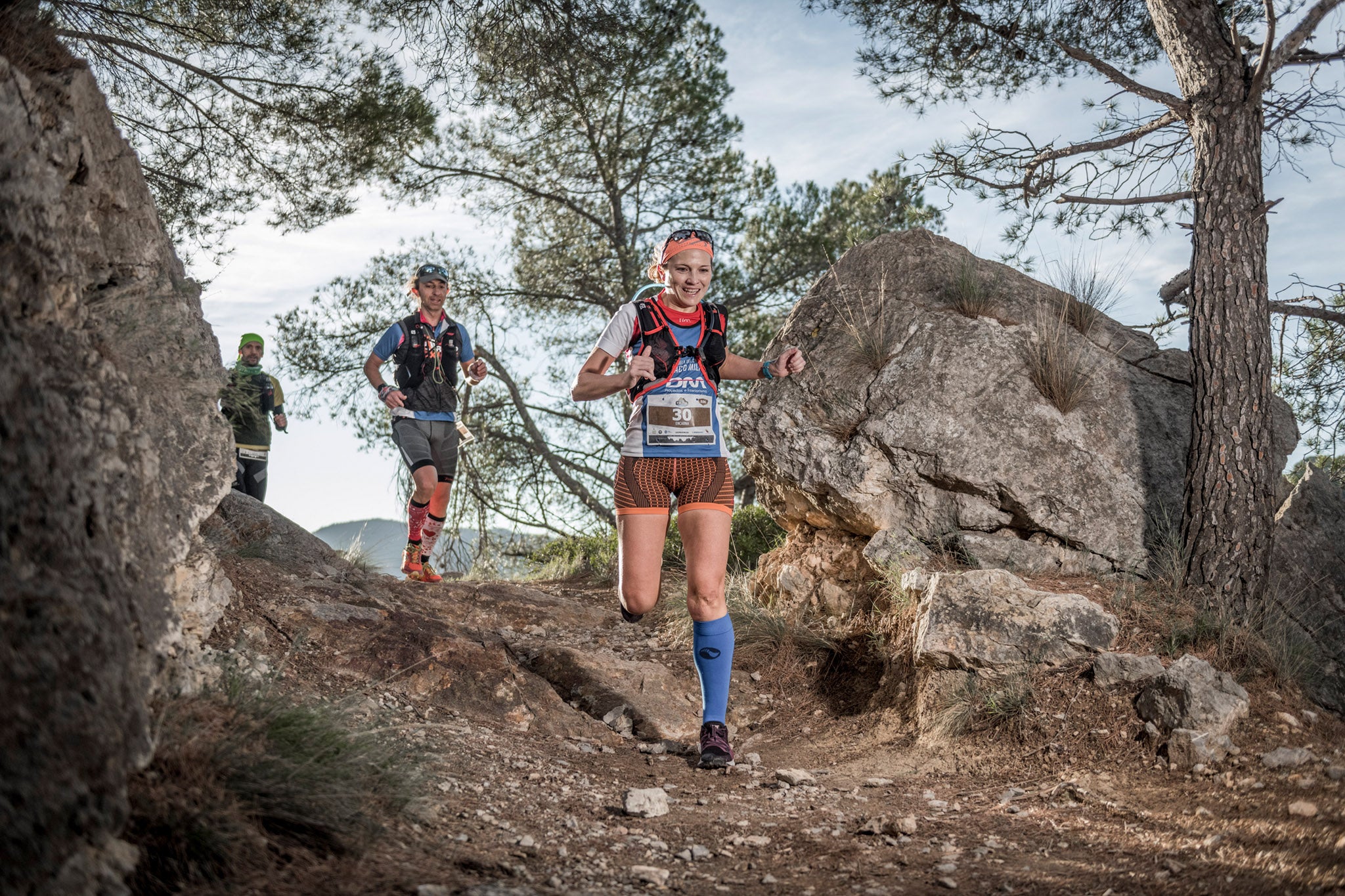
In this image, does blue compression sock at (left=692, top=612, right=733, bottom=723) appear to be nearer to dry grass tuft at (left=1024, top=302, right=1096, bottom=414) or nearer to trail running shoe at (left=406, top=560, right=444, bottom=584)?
dry grass tuft at (left=1024, top=302, right=1096, bottom=414)

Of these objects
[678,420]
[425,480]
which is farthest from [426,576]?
[678,420]

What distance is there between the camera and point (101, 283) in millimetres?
3766

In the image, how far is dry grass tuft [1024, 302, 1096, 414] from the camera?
240 inches

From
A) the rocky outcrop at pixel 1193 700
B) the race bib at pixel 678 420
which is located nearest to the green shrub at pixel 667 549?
the race bib at pixel 678 420

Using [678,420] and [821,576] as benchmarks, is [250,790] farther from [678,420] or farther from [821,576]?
[821,576]

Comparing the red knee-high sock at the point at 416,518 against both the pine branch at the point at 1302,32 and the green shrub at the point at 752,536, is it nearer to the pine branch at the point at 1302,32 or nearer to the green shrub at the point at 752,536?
the green shrub at the point at 752,536

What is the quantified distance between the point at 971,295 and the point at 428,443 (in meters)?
4.24

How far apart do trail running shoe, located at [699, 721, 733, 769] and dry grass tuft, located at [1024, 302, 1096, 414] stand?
319 cm

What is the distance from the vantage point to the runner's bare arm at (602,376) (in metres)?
4.41

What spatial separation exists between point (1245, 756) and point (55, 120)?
553 centimetres

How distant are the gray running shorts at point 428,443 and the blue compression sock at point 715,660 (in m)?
3.54

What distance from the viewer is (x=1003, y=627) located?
488cm

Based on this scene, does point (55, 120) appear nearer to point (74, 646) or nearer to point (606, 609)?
point (74, 646)

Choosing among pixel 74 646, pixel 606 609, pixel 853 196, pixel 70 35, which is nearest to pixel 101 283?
pixel 74 646
